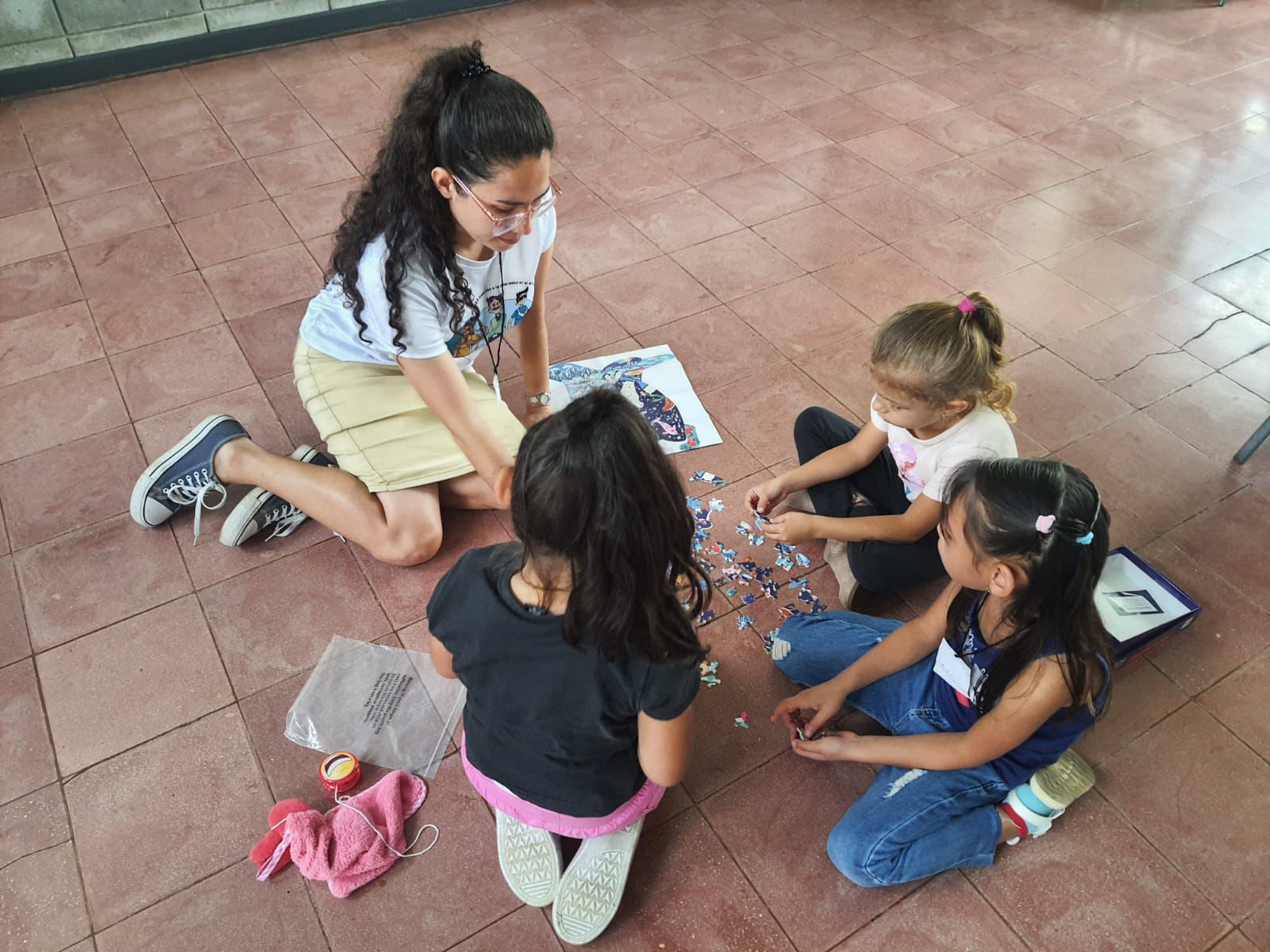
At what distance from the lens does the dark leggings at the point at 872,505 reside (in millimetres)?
1805

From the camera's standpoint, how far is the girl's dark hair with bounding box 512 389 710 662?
99 cm

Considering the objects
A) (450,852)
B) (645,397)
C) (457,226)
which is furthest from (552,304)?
(450,852)

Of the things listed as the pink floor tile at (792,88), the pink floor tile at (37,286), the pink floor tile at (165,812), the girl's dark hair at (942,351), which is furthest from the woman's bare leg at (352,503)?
→ the pink floor tile at (792,88)

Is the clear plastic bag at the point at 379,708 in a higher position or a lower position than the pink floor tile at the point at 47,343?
lower

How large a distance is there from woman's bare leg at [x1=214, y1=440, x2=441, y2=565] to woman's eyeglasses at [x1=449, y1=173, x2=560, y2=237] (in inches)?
24.7

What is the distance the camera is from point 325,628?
5.99 feet

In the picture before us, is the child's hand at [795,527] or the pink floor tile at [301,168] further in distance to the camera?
the pink floor tile at [301,168]

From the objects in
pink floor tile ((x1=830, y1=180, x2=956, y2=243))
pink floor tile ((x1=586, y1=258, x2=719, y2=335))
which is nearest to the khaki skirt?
pink floor tile ((x1=586, y1=258, x2=719, y2=335))

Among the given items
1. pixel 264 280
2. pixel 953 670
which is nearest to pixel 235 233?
pixel 264 280

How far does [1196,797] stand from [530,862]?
1157mm

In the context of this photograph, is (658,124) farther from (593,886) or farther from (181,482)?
(593,886)

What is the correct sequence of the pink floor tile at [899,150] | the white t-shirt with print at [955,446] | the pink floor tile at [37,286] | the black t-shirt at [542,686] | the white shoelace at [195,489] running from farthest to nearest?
the pink floor tile at [899,150] → the pink floor tile at [37,286] → the white shoelace at [195,489] → the white t-shirt with print at [955,446] → the black t-shirt at [542,686]

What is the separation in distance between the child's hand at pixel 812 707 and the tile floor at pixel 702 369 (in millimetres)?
66

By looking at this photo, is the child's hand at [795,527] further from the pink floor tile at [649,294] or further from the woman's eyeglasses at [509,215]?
the pink floor tile at [649,294]
